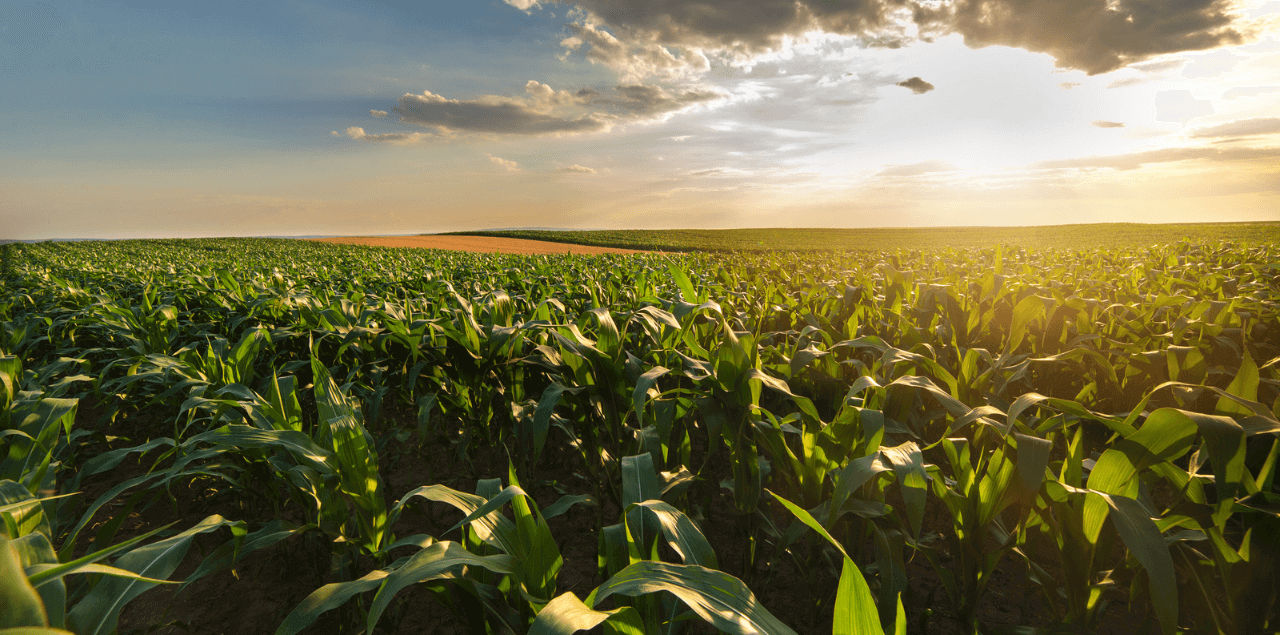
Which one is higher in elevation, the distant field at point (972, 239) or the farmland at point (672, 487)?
the distant field at point (972, 239)

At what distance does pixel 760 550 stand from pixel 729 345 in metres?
0.93

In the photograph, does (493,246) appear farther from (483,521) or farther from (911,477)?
(911,477)

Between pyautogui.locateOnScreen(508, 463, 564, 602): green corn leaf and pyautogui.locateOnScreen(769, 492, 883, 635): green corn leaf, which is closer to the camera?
pyautogui.locateOnScreen(769, 492, 883, 635): green corn leaf

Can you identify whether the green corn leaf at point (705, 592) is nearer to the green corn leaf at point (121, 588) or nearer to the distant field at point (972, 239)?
the green corn leaf at point (121, 588)

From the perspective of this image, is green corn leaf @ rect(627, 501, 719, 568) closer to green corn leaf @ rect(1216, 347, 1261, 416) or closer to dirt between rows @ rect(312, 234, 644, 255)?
green corn leaf @ rect(1216, 347, 1261, 416)

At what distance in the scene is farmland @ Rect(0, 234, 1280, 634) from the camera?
117 cm

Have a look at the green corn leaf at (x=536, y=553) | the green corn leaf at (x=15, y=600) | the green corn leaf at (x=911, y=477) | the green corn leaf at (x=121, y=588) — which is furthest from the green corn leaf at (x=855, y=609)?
the green corn leaf at (x=121, y=588)

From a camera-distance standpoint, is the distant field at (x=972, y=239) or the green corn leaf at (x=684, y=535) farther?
the distant field at (x=972, y=239)

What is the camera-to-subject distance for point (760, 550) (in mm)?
2129

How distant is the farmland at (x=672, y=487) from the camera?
3.84 ft

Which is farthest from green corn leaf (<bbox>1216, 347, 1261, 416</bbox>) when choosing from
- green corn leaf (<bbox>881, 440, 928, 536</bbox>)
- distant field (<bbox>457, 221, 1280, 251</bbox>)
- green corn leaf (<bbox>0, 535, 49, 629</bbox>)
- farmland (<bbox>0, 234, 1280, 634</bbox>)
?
distant field (<bbox>457, 221, 1280, 251</bbox>)

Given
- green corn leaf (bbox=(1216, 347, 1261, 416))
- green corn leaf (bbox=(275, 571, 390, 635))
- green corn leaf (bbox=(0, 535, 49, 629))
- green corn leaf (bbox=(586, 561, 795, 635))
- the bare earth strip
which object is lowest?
green corn leaf (bbox=(275, 571, 390, 635))

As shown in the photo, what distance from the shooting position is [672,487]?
1678 mm

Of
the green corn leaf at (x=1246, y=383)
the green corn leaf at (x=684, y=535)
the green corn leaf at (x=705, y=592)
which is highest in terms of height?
the green corn leaf at (x=1246, y=383)
